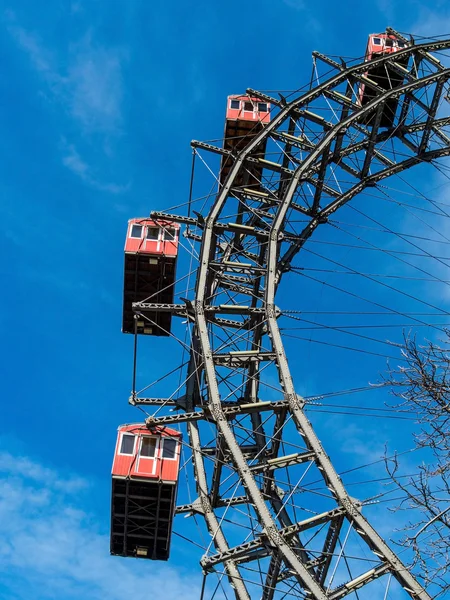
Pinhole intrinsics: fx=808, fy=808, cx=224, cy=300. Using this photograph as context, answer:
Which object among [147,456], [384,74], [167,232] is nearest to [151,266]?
[167,232]

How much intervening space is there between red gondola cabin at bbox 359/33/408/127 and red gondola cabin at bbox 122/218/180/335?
892 centimetres

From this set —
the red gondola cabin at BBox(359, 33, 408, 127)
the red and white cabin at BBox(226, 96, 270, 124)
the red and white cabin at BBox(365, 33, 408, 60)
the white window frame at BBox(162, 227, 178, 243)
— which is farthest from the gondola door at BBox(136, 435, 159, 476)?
the red and white cabin at BBox(365, 33, 408, 60)

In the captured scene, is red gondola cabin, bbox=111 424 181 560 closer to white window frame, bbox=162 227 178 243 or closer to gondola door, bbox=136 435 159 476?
gondola door, bbox=136 435 159 476

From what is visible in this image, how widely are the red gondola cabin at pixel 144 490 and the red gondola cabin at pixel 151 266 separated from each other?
434cm

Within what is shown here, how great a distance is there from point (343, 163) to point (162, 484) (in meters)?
13.0

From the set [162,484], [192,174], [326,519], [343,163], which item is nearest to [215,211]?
[192,174]

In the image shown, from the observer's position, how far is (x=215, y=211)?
24453 millimetres

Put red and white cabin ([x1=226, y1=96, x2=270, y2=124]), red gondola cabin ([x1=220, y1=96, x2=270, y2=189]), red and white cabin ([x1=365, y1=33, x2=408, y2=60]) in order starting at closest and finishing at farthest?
red gondola cabin ([x1=220, y1=96, x2=270, y2=189]) < red and white cabin ([x1=226, y1=96, x2=270, y2=124]) < red and white cabin ([x1=365, y1=33, x2=408, y2=60])

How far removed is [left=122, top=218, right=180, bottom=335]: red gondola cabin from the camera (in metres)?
Answer: 25.8

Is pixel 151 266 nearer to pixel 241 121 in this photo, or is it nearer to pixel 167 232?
pixel 167 232

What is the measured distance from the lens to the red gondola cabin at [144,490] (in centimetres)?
2211

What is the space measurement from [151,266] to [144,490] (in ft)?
24.0

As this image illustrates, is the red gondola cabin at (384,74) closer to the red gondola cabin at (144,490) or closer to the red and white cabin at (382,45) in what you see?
the red and white cabin at (382,45)

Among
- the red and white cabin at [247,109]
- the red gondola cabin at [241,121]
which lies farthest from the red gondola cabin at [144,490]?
the red and white cabin at [247,109]
